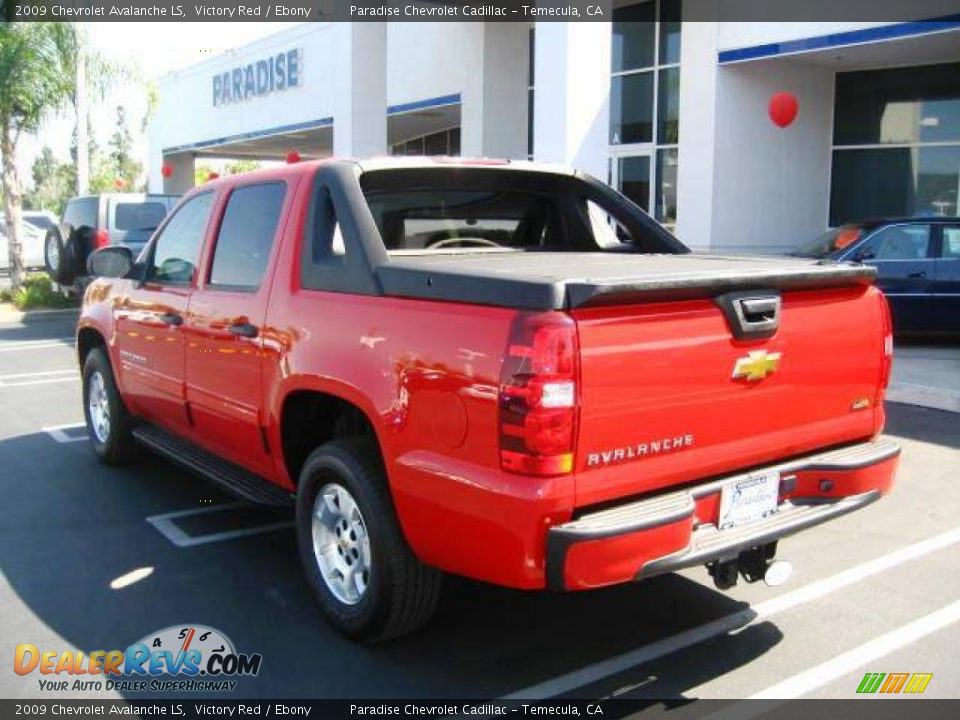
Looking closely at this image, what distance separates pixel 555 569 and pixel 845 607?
1906mm

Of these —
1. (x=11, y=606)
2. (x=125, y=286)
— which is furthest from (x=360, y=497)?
(x=125, y=286)

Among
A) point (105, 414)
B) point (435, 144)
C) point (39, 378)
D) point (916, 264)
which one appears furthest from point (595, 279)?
point (435, 144)

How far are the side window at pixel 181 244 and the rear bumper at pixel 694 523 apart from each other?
2965mm

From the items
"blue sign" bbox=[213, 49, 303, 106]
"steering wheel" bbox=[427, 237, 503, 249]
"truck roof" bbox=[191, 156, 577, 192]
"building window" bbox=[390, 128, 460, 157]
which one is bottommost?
"steering wheel" bbox=[427, 237, 503, 249]

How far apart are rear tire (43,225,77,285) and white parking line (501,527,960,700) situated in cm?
1230

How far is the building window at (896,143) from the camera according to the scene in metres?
14.3

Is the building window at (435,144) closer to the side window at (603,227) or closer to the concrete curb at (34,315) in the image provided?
the concrete curb at (34,315)

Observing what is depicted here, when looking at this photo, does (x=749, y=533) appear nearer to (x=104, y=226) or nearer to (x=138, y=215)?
(x=104, y=226)

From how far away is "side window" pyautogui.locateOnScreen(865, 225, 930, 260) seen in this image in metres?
11.1

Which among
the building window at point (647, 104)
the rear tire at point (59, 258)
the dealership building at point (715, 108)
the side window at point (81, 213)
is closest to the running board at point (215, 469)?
the dealership building at point (715, 108)

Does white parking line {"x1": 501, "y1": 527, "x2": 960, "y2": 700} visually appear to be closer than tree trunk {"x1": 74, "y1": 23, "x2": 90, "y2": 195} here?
Yes

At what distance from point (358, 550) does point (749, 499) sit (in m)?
1.54

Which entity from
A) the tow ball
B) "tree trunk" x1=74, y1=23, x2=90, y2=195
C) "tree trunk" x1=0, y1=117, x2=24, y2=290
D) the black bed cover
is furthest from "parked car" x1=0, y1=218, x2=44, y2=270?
the tow ball

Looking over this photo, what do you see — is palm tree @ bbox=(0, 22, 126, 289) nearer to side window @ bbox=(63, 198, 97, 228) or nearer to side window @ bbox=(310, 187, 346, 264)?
side window @ bbox=(63, 198, 97, 228)
